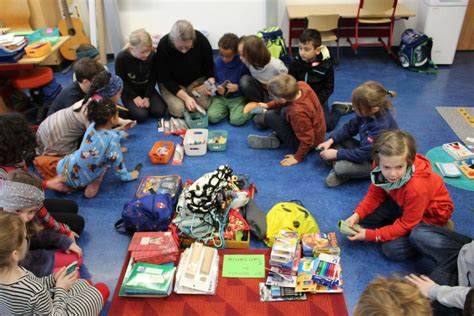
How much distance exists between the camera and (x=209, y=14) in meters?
5.78

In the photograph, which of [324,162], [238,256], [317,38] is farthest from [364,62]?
[238,256]

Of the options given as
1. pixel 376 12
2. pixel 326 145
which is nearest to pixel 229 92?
pixel 326 145

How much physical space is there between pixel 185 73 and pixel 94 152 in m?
1.65

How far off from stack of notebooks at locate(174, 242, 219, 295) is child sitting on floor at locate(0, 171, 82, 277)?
693 millimetres

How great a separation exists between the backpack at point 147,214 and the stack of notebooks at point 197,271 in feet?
1.05

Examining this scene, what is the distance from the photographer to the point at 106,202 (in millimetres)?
3125

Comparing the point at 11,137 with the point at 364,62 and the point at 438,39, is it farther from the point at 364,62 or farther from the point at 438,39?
the point at 438,39

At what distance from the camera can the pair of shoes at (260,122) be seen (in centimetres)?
397

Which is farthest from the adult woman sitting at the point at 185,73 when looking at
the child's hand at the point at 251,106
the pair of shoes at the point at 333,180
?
the pair of shoes at the point at 333,180

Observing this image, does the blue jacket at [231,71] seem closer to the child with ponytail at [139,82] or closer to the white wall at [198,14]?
the child with ponytail at [139,82]

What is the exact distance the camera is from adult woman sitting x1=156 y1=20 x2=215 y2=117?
4.09m

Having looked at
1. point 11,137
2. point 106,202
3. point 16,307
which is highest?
point 11,137

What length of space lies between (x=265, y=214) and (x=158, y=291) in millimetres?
971

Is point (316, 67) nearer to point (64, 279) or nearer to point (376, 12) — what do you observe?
point (376, 12)
